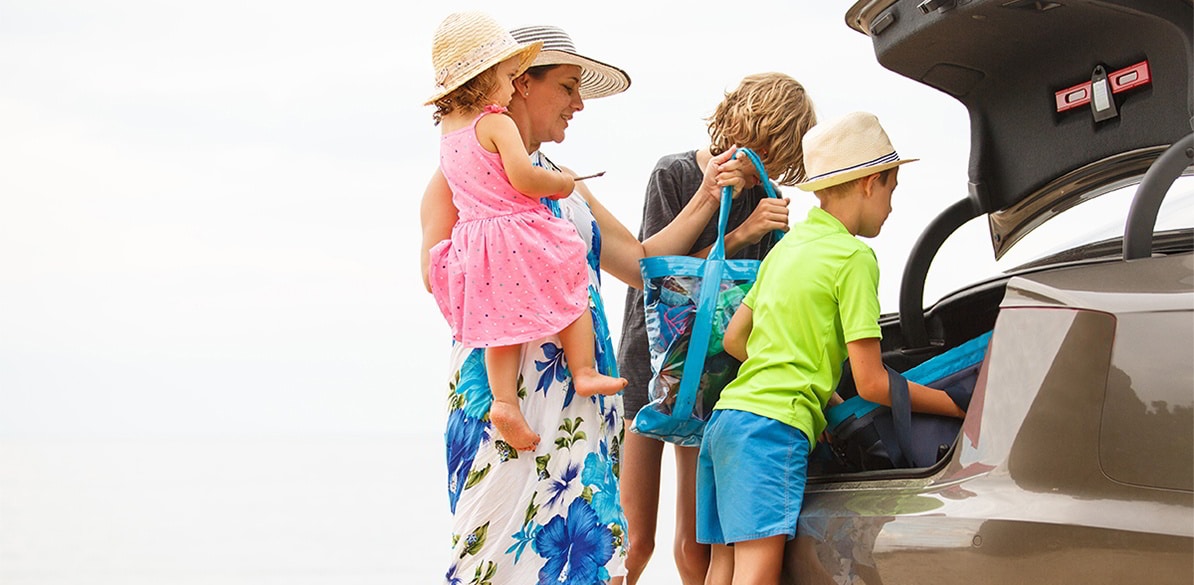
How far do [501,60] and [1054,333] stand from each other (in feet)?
3.99

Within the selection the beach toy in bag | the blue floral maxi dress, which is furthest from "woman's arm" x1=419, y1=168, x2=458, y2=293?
the beach toy in bag

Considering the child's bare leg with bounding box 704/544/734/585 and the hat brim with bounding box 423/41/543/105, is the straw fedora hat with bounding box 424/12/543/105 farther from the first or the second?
the child's bare leg with bounding box 704/544/734/585

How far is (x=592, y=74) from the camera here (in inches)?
118

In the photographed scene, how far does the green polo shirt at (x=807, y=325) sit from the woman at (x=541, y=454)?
1.07ft

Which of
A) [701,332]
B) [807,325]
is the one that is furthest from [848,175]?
[701,332]

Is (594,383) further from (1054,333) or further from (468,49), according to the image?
(1054,333)

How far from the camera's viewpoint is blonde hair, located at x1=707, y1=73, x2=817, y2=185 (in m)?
3.03

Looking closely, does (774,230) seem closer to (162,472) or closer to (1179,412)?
(1179,412)

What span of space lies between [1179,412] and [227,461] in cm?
1168

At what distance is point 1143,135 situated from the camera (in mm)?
2803

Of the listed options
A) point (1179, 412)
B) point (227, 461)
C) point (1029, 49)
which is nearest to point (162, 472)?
point (227, 461)

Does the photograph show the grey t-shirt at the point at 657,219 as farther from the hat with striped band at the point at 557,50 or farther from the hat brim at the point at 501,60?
the hat brim at the point at 501,60

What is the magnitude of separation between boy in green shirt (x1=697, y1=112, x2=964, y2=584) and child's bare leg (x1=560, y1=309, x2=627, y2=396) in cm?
28

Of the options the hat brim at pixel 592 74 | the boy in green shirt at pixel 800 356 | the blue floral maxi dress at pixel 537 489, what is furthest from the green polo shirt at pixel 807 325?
the hat brim at pixel 592 74
